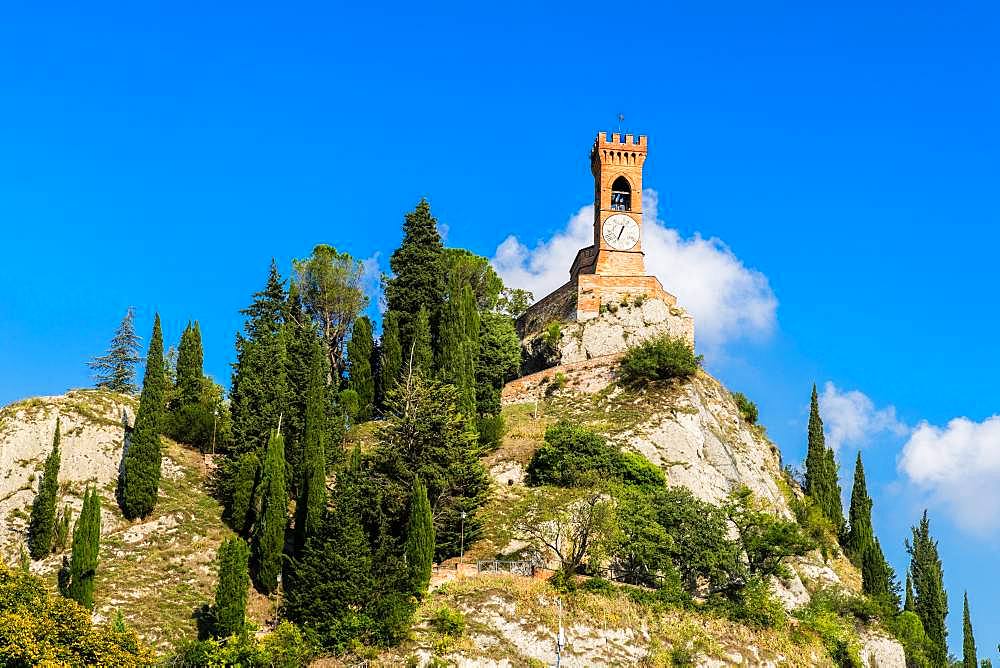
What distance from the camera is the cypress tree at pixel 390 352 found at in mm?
64938

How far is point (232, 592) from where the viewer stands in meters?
43.7

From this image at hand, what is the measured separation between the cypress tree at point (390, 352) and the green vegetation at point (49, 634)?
26.8 metres

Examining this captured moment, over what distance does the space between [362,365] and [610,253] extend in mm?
19633

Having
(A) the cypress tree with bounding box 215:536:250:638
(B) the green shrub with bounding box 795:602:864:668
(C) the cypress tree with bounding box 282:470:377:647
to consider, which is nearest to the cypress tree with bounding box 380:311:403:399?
(C) the cypress tree with bounding box 282:470:377:647

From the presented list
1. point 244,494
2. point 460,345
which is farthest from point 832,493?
point 244,494

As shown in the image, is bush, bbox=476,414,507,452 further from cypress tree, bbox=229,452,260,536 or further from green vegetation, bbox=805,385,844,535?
green vegetation, bbox=805,385,844,535

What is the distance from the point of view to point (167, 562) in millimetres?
48656

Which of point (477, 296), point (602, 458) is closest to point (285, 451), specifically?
point (602, 458)

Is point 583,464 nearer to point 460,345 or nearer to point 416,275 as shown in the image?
point 460,345

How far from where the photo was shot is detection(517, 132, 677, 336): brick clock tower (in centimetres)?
7712

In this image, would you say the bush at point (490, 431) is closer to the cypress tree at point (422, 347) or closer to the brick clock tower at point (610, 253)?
the cypress tree at point (422, 347)

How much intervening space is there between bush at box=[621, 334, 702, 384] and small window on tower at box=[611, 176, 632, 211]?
49.9ft

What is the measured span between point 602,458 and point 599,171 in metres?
28.5

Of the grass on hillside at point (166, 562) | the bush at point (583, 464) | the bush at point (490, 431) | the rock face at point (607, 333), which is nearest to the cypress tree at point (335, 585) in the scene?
the grass on hillside at point (166, 562)
